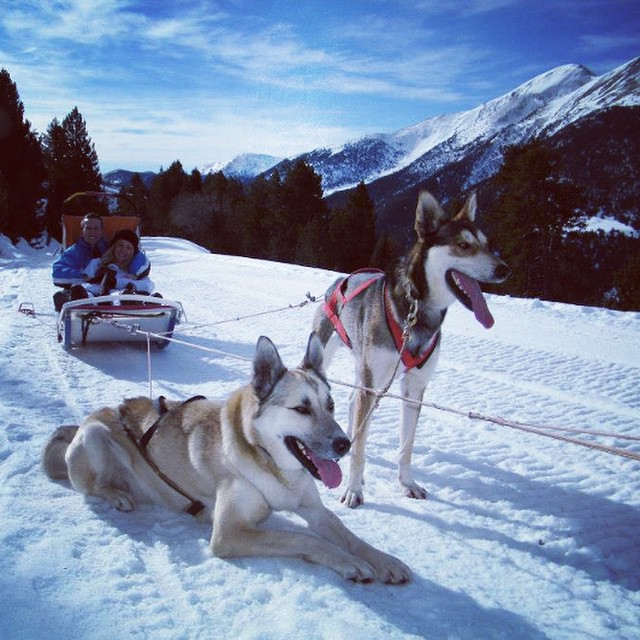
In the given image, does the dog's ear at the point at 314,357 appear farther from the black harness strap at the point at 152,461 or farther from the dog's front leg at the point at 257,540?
the black harness strap at the point at 152,461

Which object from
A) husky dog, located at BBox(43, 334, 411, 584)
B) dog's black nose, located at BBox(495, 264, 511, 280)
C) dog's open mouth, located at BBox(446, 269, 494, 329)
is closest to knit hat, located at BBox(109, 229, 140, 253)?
husky dog, located at BBox(43, 334, 411, 584)

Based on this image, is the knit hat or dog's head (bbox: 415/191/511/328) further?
the knit hat

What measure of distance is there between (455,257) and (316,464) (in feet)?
5.50

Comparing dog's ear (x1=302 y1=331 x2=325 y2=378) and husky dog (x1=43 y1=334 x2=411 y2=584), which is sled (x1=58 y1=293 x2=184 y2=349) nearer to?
husky dog (x1=43 y1=334 x2=411 y2=584)

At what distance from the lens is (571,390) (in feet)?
18.5

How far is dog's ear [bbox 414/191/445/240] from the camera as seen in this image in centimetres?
339

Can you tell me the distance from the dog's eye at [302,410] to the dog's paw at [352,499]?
100 cm

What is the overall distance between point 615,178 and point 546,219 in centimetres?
10326

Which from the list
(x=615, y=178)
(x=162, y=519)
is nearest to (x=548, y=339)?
(x=162, y=519)

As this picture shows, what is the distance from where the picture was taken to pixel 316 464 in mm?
2557

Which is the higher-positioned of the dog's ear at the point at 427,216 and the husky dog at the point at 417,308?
the dog's ear at the point at 427,216

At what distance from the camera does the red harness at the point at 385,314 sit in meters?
3.45

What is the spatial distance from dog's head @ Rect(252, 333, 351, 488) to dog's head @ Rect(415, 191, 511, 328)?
1.21 metres

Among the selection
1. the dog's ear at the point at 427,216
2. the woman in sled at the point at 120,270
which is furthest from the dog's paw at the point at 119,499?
the woman in sled at the point at 120,270
